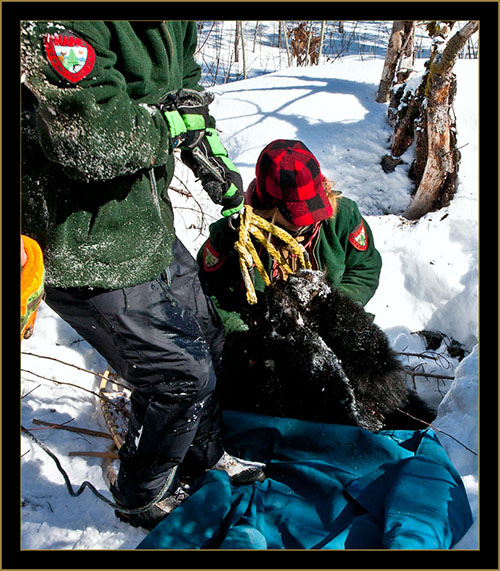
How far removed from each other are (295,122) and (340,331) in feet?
11.4

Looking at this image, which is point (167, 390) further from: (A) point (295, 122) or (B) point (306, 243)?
(A) point (295, 122)

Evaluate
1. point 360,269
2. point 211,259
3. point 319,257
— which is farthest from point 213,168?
point 360,269

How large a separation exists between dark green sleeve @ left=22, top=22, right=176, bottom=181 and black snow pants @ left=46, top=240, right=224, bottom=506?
0.40m

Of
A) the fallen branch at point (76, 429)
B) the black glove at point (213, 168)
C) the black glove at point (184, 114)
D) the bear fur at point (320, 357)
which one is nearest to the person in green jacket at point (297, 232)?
the bear fur at point (320, 357)

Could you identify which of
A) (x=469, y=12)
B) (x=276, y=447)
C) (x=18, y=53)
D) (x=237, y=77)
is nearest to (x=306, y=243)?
(x=276, y=447)

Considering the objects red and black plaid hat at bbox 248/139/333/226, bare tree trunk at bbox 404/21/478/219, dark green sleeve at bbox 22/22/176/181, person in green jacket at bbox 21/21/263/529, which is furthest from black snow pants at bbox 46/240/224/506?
bare tree trunk at bbox 404/21/478/219

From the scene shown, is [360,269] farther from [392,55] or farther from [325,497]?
[392,55]

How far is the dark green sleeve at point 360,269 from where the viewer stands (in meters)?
2.31

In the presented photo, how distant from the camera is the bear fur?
1.81m

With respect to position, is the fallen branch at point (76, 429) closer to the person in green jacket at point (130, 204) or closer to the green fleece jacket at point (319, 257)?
the person in green jacket at point (130, 204)

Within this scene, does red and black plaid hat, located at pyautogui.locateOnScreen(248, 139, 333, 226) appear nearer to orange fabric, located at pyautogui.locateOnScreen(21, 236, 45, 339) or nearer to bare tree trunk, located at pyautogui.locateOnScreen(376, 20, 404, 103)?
orange fabric, located at pyautogui.locateOnScreen(21, 236, 45, 339)

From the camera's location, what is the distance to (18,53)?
1.03 metres

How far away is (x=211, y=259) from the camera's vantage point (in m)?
2.25

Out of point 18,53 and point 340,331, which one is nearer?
point 18,53
